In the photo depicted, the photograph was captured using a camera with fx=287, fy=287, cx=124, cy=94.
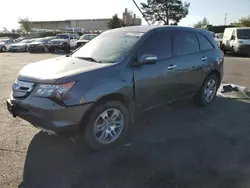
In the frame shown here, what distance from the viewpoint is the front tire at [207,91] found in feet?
20.4

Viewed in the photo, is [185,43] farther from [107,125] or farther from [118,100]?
[107,125]

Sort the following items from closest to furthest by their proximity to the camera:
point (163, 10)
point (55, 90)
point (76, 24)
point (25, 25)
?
point (55, 90) → point (163, 10) → point (25, 25) → point (76, 24)

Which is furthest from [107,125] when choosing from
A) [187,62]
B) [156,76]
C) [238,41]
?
[238,41]

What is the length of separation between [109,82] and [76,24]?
334ft

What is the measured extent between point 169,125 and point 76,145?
1.81 meters

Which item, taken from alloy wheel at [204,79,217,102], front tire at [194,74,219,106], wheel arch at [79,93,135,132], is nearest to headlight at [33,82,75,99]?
wheel arch at [79,93,135,132]

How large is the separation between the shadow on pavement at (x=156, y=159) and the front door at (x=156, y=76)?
1.91ft

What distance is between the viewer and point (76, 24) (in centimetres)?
10144

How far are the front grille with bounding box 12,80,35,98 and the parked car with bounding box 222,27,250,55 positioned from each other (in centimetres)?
1797

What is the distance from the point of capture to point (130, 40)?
476 centimetres

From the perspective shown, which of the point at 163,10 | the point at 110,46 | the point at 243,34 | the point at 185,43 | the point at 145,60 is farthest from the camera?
the point at 163,10

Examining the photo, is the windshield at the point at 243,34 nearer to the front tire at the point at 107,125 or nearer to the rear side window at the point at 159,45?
the rear side window at the point at 159,45

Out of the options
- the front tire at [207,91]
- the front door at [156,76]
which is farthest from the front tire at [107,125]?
the front tire at [207,91]

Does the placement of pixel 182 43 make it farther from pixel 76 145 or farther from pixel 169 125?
pixel 76 145
